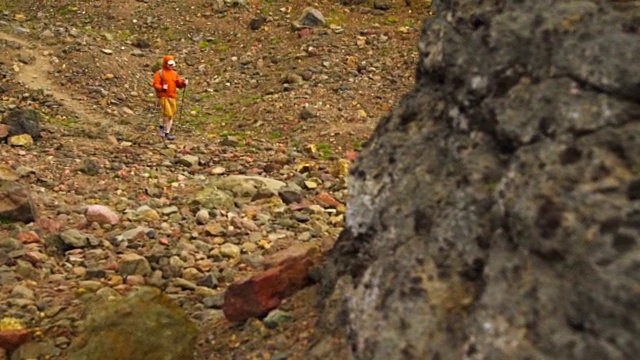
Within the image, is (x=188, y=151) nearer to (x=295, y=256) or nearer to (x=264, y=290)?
(x=295, y=256)

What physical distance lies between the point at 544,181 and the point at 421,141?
1579 millimetres

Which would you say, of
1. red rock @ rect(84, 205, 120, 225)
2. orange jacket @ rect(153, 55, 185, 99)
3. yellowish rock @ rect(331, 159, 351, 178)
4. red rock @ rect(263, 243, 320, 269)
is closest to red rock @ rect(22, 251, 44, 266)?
red rock @ rect(84, 205, 120, 225)

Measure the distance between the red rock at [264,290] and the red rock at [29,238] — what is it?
425 cm

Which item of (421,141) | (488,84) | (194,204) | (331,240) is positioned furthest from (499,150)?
(194,204)

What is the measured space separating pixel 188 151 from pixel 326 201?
17.1 feet

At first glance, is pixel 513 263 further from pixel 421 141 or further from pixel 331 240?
pixel 331 240

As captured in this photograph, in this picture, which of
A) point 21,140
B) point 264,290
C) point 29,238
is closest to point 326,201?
point 29,238

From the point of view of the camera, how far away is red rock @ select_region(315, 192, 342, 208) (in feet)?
40.5

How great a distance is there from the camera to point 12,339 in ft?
22.3

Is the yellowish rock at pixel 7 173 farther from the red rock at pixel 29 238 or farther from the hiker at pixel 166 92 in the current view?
the hiker at pixel 166 92

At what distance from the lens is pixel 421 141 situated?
5.36m

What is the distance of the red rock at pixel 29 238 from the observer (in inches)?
371

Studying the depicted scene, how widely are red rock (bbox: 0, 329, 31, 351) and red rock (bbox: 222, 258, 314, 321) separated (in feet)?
7.11

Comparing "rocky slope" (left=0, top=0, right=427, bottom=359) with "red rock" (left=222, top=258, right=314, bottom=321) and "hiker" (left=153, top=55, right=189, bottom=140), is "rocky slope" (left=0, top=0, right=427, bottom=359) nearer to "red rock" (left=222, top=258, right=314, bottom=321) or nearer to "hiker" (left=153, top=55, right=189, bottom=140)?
"red rock" (left=222, top=258, right=314, bottom=321)
